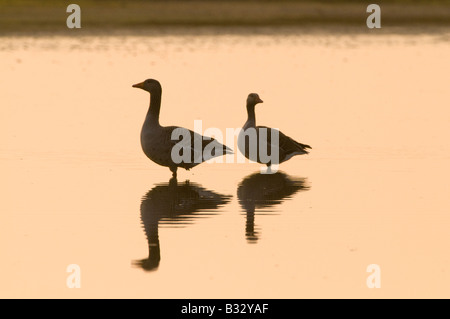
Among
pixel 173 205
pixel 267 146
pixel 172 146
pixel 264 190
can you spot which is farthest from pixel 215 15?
pixel 173 205

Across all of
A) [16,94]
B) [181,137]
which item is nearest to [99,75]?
[16,94]

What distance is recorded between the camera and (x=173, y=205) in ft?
44.2

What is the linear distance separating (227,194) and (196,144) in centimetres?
148

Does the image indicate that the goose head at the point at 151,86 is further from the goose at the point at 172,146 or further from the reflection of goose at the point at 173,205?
the reflection of goose at the point at 173,205

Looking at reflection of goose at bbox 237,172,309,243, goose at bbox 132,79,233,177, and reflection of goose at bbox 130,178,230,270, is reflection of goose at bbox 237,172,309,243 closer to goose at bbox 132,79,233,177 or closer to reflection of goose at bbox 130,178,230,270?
reflection of goose at bbox 130,178,230,270

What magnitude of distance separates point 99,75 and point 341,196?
1896 cm

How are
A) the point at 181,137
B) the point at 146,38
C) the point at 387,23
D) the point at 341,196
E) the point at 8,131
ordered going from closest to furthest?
1. the point at 341,196
2. the point at 181,137
3. the point at 8,131
4. the point at 146,38
5. the point at 387,23

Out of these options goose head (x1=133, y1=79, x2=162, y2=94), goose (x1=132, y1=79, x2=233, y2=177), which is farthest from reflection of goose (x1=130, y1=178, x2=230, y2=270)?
goose head (x1=133, y1=79, x2=162, y2=94)

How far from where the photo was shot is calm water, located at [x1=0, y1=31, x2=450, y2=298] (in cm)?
996

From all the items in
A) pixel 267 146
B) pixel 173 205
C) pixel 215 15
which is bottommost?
pixel 173 205

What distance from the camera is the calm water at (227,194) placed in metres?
9.96

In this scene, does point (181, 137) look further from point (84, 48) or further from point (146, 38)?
point (146, 38)

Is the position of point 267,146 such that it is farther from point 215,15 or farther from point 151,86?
point 215,15

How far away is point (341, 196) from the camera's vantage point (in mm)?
13852
